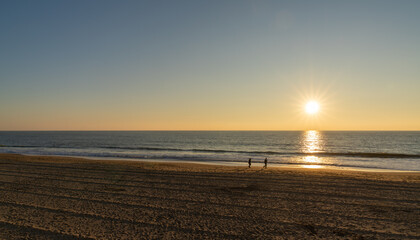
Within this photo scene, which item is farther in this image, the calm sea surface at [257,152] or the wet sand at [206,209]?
the calm sea surface at [257,152]

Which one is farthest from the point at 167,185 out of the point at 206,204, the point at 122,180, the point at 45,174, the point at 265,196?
the point at 45,174

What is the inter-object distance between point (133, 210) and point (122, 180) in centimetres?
656

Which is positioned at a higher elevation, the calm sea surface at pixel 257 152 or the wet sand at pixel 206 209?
the wet sand at pixel 206 209

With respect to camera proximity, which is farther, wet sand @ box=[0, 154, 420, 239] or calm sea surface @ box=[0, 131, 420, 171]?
calm sea surface @ box=[0, 131, 420, 171]

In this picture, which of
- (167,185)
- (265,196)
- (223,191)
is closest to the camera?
(265,196)

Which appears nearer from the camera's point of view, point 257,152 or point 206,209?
point 206,209

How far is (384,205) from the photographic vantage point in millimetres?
→ 10250

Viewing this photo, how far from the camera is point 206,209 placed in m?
9.51

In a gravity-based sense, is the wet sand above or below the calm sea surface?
above

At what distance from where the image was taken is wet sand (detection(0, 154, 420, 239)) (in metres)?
7.36

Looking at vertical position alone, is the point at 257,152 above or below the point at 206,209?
below

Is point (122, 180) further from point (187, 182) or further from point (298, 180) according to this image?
point (298, 180)

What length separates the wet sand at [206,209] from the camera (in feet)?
24.2

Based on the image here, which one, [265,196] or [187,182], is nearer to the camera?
[265,196]
